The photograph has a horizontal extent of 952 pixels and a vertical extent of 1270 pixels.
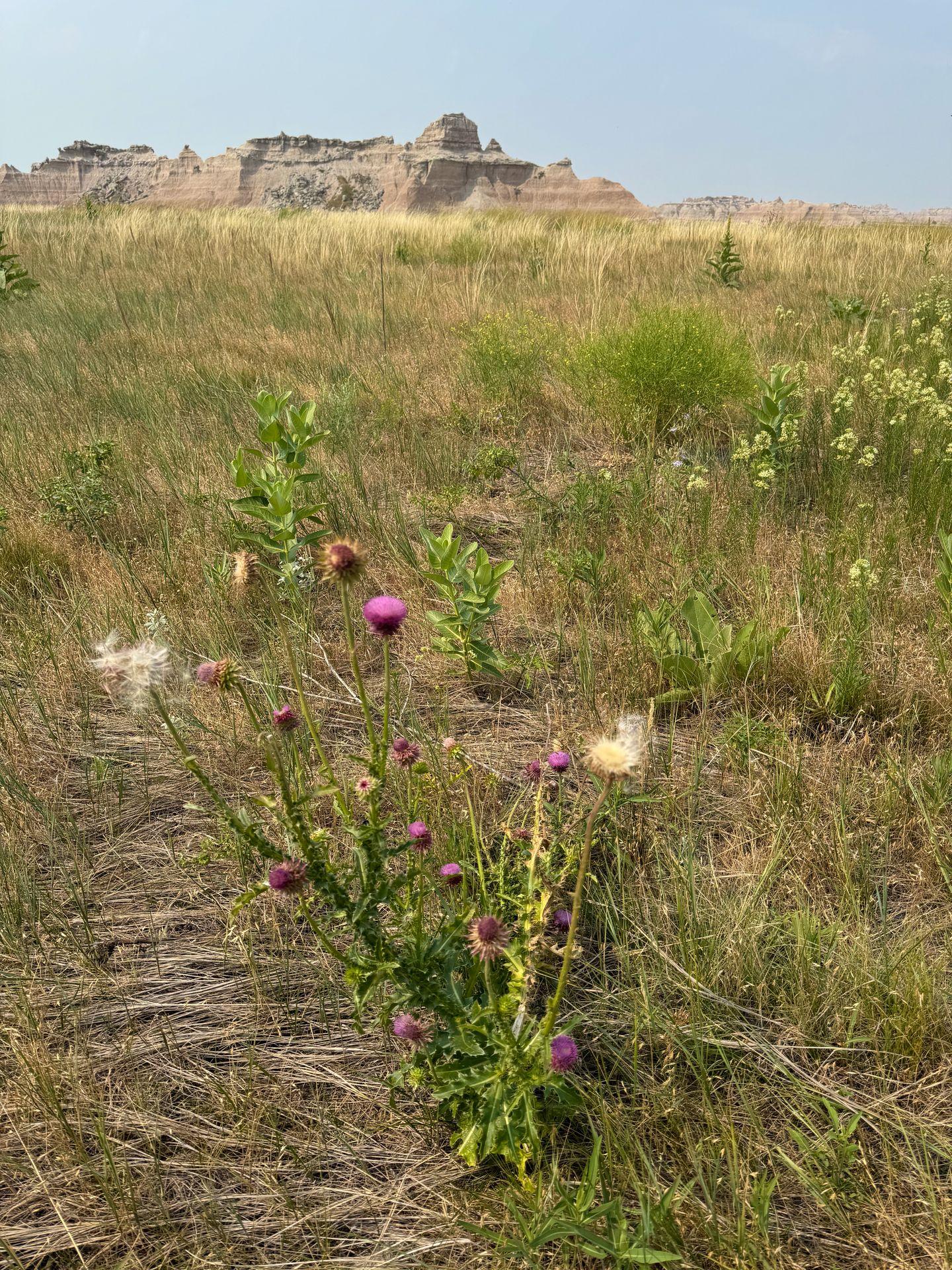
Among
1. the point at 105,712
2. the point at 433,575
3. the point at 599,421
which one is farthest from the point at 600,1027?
the point at 599,421

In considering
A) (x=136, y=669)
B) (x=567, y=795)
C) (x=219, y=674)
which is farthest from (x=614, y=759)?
(x=567, y=795)

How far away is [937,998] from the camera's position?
1449mm

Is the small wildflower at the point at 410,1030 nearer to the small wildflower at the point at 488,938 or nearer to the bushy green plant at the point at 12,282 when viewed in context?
the small wildflower at the point at 488,938

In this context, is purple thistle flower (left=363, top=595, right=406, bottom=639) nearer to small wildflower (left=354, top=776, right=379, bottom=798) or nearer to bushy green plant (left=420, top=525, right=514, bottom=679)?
small wildflower (left=354, top=776, right=379, bottom=798)

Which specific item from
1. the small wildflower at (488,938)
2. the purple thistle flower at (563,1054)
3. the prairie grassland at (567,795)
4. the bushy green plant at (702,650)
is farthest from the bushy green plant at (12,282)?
the purple thistle flower at (563,1054)

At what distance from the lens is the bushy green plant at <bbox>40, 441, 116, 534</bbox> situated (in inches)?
131

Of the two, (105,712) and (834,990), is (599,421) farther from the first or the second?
(834,990)

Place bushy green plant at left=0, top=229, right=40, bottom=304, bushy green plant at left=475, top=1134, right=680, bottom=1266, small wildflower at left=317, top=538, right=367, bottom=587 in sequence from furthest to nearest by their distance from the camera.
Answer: bushy green plant at left=0, top=229, right=40, bottom=304 < small wildflower at left=317, top=538, right=367, bottom=587 < bushy green plant at left=475, top=1134, right=680, bottom=1266

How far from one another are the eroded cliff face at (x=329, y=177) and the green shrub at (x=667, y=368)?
50.7m

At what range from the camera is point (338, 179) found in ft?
170

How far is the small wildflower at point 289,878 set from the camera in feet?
4.16

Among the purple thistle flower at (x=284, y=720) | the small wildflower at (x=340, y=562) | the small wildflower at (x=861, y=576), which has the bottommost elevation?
the small wildflower at (x=861, y=576)

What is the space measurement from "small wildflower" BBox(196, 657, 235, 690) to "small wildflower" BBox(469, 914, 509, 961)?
1.99ft

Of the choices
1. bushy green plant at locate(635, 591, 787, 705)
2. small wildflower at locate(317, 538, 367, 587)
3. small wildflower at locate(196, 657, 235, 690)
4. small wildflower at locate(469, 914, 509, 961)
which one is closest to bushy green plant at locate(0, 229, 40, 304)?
bushy green plant at locate(635, 591, 787, 705)
